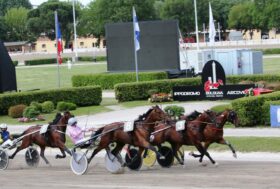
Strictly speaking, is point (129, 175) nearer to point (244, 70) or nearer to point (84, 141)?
point (84, 141)

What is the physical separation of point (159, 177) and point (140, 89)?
2266cm

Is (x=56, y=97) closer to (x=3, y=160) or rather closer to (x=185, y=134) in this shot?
(x=3, y=160)

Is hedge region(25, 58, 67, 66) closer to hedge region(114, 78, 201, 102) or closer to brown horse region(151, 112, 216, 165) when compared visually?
hedge region(114, 78, 201, 102)

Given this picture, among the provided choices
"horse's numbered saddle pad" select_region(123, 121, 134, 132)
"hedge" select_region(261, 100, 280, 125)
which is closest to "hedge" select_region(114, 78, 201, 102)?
"hedge" select_region(261, 100, 280, 125)

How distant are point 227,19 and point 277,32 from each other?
10835 mm

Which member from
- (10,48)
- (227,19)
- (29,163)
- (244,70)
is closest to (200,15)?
(227,19)

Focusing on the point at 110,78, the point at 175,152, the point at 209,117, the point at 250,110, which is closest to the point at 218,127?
the point at 209,117

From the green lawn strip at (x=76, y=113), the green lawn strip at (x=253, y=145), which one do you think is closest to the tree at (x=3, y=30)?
the green lawn strip at (x=76, y=113)

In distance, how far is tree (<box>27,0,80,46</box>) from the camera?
452 ft

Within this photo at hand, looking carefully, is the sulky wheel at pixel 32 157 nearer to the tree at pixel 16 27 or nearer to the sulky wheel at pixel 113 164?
the sulky wheel at pixel 113 164

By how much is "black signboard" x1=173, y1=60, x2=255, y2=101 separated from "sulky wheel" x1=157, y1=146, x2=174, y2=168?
52.7 feet

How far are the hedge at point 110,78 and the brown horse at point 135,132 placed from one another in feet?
91.9

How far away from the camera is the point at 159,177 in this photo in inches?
647

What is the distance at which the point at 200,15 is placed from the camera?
12031cm
